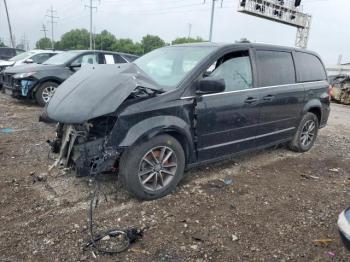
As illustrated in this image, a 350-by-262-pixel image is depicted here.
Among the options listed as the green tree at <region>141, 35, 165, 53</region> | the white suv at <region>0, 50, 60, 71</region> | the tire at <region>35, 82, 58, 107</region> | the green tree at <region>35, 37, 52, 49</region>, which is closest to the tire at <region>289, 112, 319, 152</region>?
the tire at <region>35, 82, 58, 107</region>

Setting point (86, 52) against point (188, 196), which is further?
point (86, 52)

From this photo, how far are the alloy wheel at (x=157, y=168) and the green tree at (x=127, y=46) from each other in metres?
67.1

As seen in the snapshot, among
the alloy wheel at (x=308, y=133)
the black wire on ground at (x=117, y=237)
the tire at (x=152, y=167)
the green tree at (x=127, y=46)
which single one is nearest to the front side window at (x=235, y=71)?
the tire at (x=152, y=167)

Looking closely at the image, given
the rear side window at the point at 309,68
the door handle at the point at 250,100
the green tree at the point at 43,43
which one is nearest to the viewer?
the door handle at the point at 250,100

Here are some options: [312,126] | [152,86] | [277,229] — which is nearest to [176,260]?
[277,229]

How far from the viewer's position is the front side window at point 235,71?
4430 mm

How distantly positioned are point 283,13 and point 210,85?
2649cm

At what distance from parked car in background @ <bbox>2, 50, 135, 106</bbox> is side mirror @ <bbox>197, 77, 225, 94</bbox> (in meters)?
5.86

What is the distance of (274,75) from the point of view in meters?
5.11

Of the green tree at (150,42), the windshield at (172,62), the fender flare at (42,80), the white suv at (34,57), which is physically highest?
the green tree at (150,42)

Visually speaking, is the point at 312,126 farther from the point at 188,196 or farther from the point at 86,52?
the point at 86,52

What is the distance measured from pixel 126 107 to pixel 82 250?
1457 millimetres

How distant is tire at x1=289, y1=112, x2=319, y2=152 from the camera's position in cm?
592

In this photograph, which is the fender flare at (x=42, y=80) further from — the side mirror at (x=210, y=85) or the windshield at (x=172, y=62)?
the side mirror at (x=210, y=85)
